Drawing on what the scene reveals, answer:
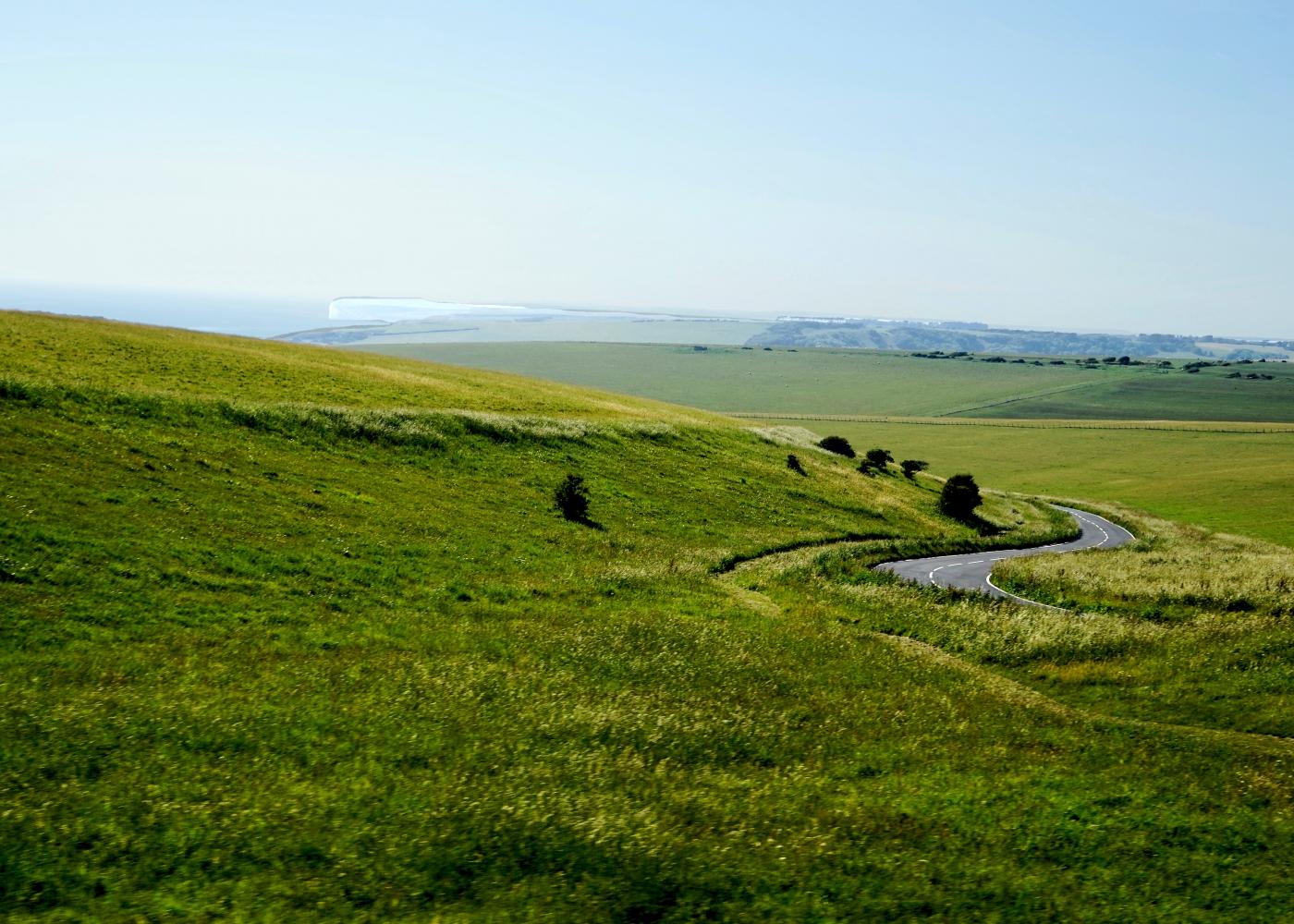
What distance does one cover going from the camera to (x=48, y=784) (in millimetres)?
12539

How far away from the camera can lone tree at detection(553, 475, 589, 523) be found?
43.8 metres

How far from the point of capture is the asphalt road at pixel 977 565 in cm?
4184

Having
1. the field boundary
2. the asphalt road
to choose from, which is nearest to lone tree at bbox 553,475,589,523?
the asphalt road

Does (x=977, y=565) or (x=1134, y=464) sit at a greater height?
(x=1134, y=464)

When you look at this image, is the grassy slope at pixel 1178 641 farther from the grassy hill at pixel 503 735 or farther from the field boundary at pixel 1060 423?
the field boundary at pixel 1060 423

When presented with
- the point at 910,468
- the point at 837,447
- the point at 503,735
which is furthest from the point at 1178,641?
the point at 910,468

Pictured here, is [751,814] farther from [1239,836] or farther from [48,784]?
[48,784]

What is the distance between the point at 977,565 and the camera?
160 ft

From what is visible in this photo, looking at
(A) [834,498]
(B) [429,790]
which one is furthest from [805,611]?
(A) [834,498]

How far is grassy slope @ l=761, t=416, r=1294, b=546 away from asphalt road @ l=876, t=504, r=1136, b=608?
11940 millimetres

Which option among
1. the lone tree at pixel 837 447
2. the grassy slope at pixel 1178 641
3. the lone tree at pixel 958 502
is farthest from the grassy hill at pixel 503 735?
the lone tree at pixel 837 447

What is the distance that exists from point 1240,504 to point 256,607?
272ft

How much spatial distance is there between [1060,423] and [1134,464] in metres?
50.5

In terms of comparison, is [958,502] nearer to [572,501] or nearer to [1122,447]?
[572,501]
